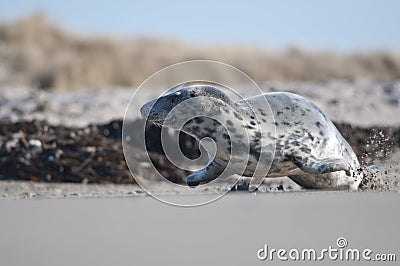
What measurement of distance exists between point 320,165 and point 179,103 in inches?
40.9

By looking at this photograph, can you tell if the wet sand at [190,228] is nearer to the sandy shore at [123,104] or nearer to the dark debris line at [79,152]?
the dark debris line at [79,152]

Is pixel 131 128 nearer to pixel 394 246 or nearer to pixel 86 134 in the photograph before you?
pixel 86 134

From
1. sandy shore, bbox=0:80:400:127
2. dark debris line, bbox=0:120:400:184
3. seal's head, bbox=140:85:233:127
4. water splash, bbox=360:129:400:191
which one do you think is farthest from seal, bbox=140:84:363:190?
sandy shore, bbox=0:80:400:127

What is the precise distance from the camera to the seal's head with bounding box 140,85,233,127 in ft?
18.1

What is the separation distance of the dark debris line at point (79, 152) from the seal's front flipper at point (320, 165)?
1084 millimetres

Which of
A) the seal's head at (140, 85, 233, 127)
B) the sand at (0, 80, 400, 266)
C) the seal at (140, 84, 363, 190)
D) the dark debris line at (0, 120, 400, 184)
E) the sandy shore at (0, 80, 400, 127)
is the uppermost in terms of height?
the seal's head at (140, 85, 233, 127)

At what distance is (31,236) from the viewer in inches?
171

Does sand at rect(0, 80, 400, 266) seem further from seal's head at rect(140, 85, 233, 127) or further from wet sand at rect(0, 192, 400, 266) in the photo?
seal's head at rect(140, 85, 233, 127)

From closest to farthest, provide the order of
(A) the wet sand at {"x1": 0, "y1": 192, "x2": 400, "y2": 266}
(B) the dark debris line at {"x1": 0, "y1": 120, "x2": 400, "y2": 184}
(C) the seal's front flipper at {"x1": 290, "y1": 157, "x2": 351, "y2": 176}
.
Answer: (A) the wet sand at {"x1": 0, "y1": 192, "x2": 400, "y2": 266} < (C) the seal's front flipper at {"x1": 290, "y1": 157, "x2": 351, "y2": 176} < (B) the dark debris line at {"x1": 0, "y1": 120, "x2": 400, "y2": 184}

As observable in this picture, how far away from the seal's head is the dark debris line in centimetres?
174

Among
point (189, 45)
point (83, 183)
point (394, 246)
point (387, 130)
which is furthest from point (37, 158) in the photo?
point (189, 45)

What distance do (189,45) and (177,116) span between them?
24.3 meters

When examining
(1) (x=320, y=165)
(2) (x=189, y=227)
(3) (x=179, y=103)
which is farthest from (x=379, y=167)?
(2) (x=189, y=227)

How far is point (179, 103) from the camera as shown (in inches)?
218
